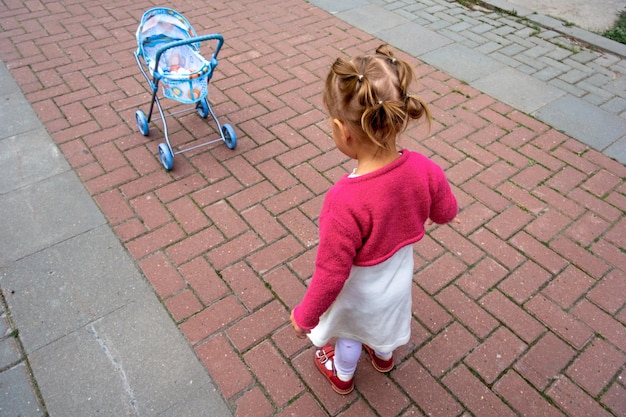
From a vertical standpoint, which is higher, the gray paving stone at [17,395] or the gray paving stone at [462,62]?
the gray paving stone at [462,62]

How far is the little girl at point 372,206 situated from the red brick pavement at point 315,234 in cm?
63

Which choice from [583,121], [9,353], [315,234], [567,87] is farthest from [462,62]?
[9,353]

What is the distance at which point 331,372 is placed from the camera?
2.18 meters

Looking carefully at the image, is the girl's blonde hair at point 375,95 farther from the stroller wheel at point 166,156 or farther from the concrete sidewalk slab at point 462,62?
the concrete sidewalk slab at point 462,62

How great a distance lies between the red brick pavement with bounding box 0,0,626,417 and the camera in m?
2.24

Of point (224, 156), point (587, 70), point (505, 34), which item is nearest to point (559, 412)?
point (224, 156)

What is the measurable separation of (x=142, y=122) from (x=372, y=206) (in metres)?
2.66

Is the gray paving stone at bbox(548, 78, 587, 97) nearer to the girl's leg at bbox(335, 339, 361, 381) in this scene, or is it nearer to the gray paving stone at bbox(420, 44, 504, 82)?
the gray paving stone at bbox(420, 44, 504, 82)

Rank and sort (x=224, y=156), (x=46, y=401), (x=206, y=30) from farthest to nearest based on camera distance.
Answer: (x=206, y=30) → (x=224, y=156) → (x=46, y=401)

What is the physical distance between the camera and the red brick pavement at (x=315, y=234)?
7.35 feet

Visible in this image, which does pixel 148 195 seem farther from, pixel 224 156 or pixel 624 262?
pixel 624 262

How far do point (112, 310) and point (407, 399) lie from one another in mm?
1573

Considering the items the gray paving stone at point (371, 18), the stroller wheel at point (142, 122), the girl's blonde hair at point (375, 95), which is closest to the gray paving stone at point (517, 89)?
the gray paving stone at point (371, 18)

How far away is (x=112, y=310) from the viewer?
2479 mm
